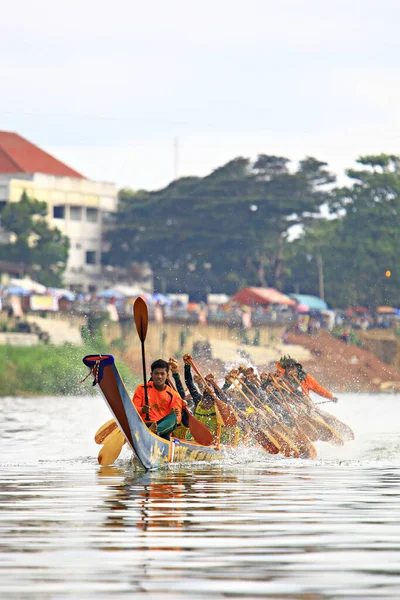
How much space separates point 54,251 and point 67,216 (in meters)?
15.0

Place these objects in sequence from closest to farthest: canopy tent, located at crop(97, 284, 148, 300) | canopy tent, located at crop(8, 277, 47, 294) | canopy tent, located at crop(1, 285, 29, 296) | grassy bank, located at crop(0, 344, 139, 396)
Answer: grassy bank, located at crop(0, 344, 139, 396)
canopy tent, located at crop(1, 285, 29, 296)
canopy tent, located at crop(8, 277, 47, 294)
canopy tent, located at crop(97, 284, 148, 300)

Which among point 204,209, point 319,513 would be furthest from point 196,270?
point 319,513

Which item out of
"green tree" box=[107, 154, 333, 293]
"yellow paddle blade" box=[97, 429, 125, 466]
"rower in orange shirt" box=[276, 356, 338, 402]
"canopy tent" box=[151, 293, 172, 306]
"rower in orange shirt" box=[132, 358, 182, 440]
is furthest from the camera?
"green tree" box=[107, 154, 333, 293]

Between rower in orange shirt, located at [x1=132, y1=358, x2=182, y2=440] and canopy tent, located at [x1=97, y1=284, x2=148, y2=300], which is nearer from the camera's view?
rower in orange shirt, located at [x1=132, y1=358, x2=182, y2=440]

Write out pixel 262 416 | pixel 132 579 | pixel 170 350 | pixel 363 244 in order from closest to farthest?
pixel 132 579
pixel 262 416
pixel 170 350
pixel 363 244

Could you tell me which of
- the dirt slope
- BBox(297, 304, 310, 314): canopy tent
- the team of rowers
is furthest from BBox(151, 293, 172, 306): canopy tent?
the team of rowers

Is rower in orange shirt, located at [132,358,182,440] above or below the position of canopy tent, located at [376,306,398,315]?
below

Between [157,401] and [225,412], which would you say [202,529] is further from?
[225,412]

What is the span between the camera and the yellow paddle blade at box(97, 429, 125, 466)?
25094 millimetres

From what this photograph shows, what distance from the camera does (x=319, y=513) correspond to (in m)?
17.3

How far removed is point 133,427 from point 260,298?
270ft

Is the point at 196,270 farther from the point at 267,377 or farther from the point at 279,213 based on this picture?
the point at 267,377

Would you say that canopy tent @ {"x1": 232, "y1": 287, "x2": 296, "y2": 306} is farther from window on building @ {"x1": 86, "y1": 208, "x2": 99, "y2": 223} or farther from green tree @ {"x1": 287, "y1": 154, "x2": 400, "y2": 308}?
window on building @ {"x1": 86, "y1": 208, "x2": 99, "y2": 223}

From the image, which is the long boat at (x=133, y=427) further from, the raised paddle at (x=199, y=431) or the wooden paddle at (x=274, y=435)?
the wooden paddle at (x=274, y=435)
